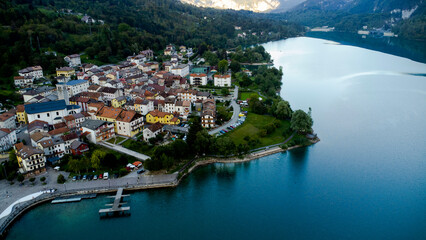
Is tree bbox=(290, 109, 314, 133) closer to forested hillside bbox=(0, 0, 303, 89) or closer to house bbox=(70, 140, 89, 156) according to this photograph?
house bbox=(70, 140, 89, 156)

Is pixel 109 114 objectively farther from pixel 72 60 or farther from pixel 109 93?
pixel 72 60

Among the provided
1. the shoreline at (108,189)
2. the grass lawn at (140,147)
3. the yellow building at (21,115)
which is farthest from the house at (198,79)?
the yellow building at (21,115)

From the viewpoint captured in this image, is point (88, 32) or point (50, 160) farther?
point (88, 32)

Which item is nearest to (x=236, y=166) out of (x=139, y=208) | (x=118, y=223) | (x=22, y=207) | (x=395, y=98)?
(x=139, y=208)

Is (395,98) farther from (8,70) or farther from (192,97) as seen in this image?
(8,70)

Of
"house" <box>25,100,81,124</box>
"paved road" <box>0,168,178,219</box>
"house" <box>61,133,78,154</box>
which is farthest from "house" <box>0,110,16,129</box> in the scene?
"paved road" <box>0,168,178,219</box>

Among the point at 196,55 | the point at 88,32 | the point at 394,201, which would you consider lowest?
the point at 394,201
